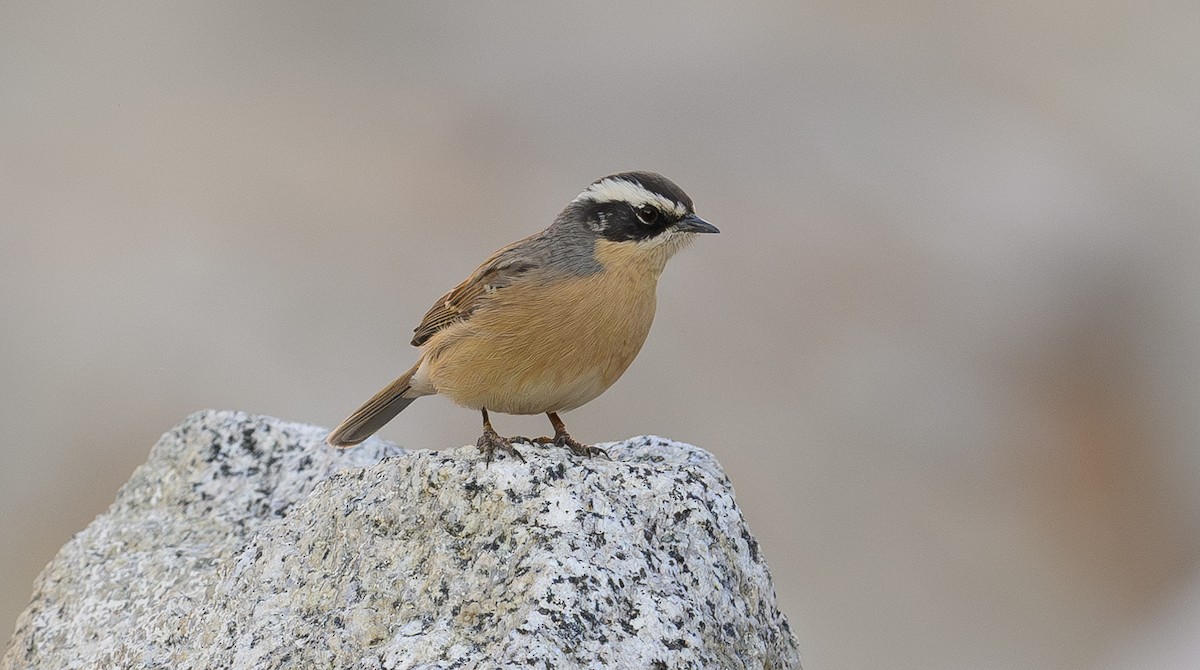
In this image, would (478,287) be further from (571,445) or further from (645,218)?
(571,445)

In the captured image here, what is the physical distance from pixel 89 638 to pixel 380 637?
1809 millimetres

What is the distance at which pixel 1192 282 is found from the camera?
54.0ft

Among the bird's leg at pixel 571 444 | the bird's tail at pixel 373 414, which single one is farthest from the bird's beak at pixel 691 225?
the bird's tail at pixel 373 414

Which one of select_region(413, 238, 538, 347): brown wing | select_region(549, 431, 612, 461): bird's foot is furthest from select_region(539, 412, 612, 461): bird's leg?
select_region(413, 238, 538, 347): brown wing

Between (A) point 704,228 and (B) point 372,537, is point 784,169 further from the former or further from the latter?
(B) point 372,537

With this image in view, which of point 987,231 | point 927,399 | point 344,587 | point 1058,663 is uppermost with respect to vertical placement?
point 344,587

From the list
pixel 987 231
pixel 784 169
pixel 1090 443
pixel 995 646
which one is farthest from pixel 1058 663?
pixel 784 169

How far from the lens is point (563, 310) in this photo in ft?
20.0

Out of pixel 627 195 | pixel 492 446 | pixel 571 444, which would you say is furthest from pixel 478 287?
pixel 492 446

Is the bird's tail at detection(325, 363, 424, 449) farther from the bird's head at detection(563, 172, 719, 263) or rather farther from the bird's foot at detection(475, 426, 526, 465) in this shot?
the bird's foot at detection(475, 426, 526, 465)

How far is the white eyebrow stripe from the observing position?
Result: 256 inches

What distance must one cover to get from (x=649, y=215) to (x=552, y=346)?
91cm

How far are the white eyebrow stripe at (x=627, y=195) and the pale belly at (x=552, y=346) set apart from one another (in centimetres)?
42

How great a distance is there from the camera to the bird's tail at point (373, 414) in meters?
6.67
